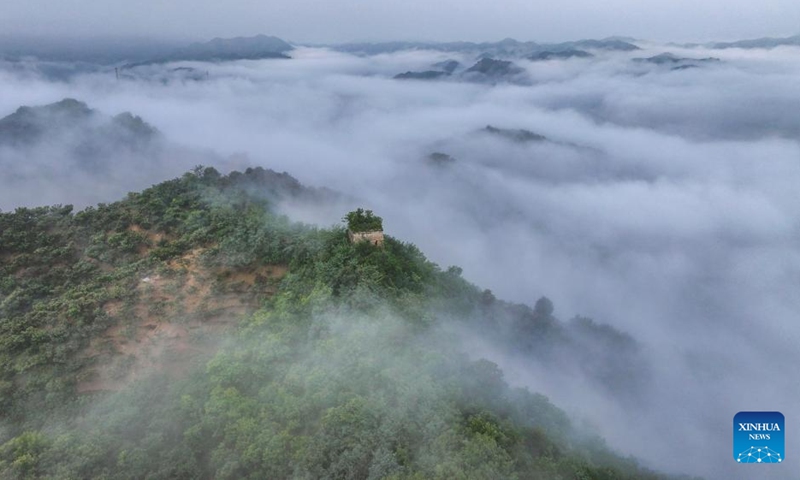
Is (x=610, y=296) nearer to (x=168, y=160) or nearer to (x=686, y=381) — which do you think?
(x=686, y=381)

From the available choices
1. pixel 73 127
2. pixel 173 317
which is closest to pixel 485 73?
pixel 73 127

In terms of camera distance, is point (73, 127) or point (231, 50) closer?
point (73, 127)

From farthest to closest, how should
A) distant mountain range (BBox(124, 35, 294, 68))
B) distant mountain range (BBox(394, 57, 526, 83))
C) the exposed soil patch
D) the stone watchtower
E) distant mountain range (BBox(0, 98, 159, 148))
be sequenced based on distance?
distant mountain range (BBox(394, 57, 526, 83))
distant mountain range (BBox(124, 35, 294, 68))
distant mountain range (BBox(0, 98, 159, 148))
the stone watchtower
the exposed soil patch

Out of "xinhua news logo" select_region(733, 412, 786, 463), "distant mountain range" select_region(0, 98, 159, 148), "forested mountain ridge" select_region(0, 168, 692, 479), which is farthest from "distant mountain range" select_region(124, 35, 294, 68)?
"xinhua news logo" select_region(733, 412, 786, 463)

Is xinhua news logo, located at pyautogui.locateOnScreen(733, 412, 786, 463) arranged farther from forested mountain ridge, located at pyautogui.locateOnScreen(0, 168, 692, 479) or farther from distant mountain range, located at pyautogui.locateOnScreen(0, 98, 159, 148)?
distant mountain range, located at pyautogui.locateOnScreen(0, 98, 159, 148)

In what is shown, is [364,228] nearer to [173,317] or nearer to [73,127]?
[173,317]
